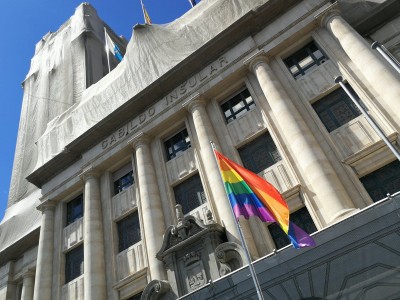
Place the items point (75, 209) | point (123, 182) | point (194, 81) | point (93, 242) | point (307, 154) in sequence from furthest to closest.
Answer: point (75, 209), point (123, 182), point (194, 81), point (93, 242), point (307, 154)

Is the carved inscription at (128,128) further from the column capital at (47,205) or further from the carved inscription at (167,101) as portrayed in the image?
the column capital at (47,205)

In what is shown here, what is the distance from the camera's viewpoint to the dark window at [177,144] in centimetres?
1975

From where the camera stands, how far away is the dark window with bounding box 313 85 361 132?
49.2 ft

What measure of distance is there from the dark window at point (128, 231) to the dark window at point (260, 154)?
629 cm

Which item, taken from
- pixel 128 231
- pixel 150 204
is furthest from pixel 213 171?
pixel 128 231

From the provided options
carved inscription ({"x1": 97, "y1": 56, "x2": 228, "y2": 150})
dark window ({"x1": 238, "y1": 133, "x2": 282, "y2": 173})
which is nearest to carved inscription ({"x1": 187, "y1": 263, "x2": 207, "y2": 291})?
dark window ({"x1": 238, "y1": 133, "x2": 282, "y2": 173})

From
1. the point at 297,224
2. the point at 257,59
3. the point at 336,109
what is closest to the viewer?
the point at 297,224

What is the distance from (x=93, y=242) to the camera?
1861 centimetres

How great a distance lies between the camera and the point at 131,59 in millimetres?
23297

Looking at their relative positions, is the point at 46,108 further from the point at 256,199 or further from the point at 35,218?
the point at 256,199

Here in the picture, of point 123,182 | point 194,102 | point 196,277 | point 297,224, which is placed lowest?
point 196,277

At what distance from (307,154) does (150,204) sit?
7552 millimetres

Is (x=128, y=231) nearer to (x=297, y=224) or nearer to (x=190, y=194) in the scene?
(x=190, y=194)

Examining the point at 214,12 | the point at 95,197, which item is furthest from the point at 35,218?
the point at 214,12
